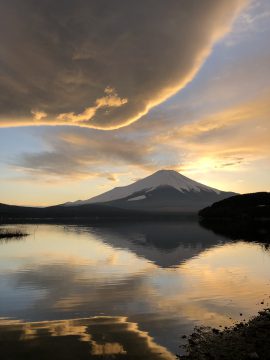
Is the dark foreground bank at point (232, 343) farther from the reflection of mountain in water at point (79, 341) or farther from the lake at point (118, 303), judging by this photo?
the reflection of mountain in water at point (79, 341)

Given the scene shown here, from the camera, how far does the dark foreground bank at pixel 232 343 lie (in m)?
18.0

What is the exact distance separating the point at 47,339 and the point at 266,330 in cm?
1140

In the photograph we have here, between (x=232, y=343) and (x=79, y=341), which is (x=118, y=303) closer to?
(x=79, y=341)

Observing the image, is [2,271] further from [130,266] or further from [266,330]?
[266,330]

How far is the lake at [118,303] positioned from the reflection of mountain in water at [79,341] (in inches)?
1.8

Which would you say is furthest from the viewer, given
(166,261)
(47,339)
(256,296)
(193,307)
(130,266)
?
(166,261)

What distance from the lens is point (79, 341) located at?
2094 cm

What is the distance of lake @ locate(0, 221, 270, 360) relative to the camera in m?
20.4

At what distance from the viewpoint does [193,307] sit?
28703 mm

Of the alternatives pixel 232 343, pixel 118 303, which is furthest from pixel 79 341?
pixel 118 303

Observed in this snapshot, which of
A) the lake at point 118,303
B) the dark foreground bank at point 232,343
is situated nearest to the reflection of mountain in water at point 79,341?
the lake at point 118,303

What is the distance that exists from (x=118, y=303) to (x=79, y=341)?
361 inches

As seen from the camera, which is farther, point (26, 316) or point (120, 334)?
point (26, 316)

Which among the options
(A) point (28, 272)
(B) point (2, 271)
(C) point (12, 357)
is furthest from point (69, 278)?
(C) point (12, 357)
